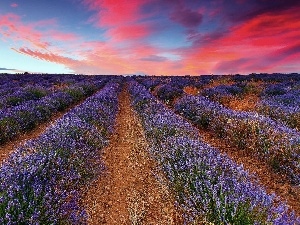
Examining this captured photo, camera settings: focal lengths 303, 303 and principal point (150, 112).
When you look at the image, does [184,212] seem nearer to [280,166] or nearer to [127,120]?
[280,166]

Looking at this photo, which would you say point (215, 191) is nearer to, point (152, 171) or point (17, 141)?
point (152, 171)

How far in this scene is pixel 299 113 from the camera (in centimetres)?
830

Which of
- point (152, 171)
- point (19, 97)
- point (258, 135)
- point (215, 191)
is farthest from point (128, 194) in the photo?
point (19, 97)

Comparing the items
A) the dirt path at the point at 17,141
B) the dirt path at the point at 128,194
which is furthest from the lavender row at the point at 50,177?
the dirt path at the point at 17,141

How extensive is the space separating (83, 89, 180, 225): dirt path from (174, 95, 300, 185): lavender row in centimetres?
226

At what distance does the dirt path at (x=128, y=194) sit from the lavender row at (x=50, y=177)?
0.24 metres

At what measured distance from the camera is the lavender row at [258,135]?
18.4 feet

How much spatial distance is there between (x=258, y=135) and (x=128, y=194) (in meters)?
3.30

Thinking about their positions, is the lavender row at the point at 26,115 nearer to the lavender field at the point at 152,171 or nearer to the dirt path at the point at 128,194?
the lavender field at the point at 152,171

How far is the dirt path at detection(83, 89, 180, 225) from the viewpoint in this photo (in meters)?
4.31

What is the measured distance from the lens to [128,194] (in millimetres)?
4984

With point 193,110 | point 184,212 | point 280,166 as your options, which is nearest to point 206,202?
point 184,212

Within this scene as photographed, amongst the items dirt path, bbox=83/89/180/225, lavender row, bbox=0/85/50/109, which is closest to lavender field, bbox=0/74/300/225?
dirt path, bbox=83/89/180/225

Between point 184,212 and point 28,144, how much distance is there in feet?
9.38
